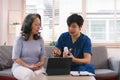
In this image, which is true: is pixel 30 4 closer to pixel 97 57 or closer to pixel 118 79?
pixel 97 57

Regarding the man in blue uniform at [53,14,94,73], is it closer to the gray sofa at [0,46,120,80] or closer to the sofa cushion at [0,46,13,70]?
the gray sofa at [0,46,120,80]

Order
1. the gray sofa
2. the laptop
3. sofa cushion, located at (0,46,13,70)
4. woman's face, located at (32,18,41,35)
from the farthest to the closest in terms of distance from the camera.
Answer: sofa cushion, located at (0,46,13,70) < the gray sofa < woman's face, located at (32,18,41,35) < the laptop

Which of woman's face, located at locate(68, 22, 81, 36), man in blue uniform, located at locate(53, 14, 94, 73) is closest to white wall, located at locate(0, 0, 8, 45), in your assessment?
man in blue uniform, located at locate(53, 14, 94, 73)

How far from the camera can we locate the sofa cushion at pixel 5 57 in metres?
3.28

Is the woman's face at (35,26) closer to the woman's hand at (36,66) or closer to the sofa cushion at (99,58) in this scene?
the woman's hand at (36,66)

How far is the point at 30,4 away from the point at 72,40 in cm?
246

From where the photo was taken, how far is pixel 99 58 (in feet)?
11.7

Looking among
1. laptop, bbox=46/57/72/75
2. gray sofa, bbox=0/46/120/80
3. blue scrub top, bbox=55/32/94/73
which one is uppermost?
blue scrub top, bbox=55/32/94/73

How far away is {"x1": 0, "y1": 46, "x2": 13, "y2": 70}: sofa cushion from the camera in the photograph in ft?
10.8

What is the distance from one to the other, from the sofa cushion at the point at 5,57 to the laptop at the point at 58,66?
5.16 feet

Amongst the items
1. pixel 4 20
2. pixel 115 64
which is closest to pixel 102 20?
pixel 115 64

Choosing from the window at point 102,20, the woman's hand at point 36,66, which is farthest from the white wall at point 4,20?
the woman's hand at point 36,66

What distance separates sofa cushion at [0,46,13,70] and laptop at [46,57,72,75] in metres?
1.57

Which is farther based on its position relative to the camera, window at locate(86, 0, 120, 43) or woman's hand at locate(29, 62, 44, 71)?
window at locate(86, 0, 120, 43)
